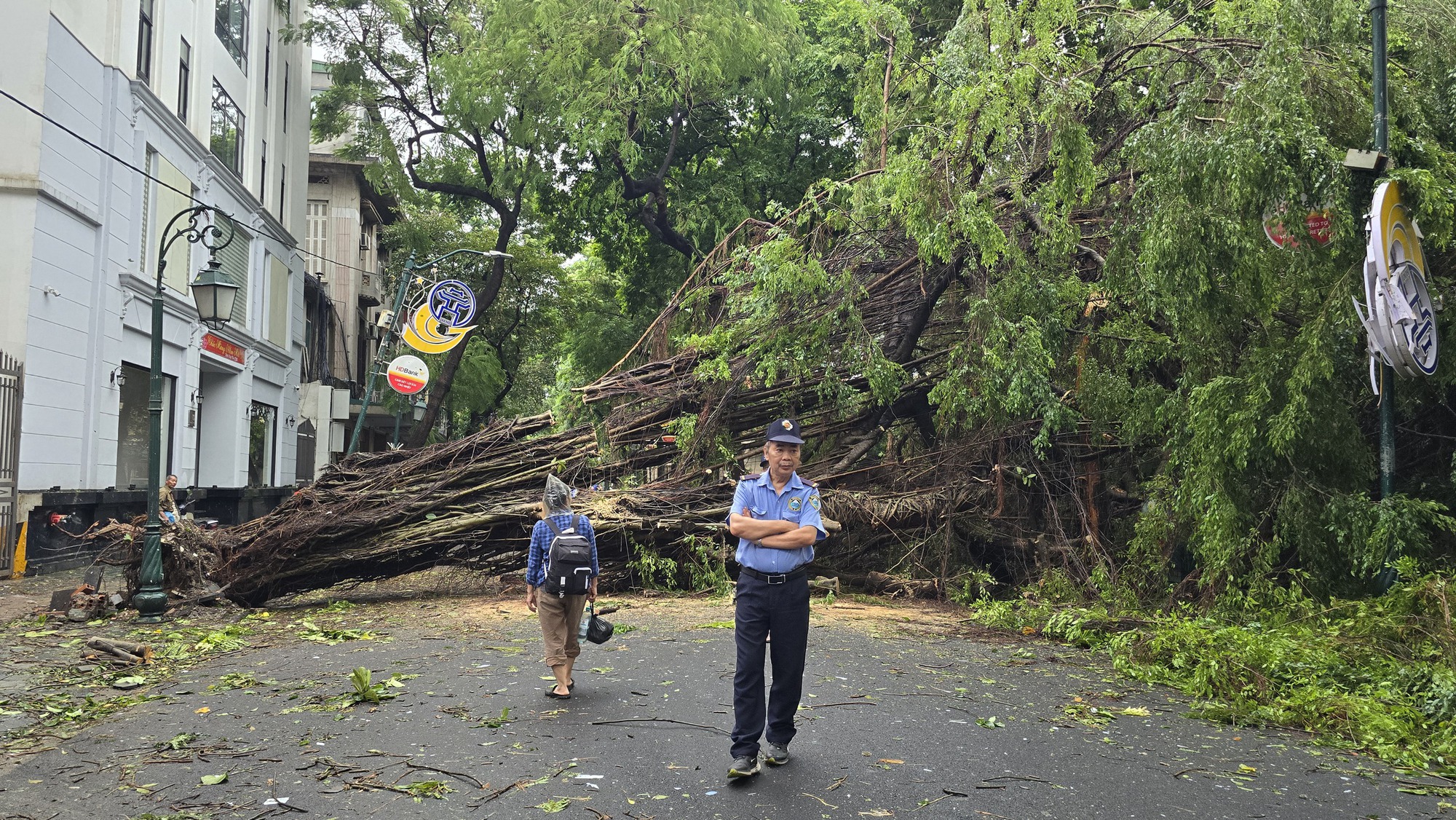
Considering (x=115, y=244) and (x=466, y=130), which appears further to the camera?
(x=466, y=130)

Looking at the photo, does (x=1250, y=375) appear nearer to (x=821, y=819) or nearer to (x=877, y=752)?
(x=877, y=752)

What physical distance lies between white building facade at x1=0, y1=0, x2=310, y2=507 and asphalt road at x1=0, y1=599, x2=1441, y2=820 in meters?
10.6

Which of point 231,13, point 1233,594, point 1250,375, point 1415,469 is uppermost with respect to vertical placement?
point 231,13

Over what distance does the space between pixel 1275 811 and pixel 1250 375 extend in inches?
201

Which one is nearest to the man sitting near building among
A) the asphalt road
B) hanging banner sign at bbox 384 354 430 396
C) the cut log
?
the cut log

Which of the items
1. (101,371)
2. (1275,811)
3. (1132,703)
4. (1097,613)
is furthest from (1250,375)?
(101,371)

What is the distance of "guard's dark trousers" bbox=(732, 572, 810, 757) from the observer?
563 centimetres

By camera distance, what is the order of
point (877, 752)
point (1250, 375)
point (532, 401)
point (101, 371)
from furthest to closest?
point (532, 401) → point (101, 371) → point (1250, 375) → point (877, 752)

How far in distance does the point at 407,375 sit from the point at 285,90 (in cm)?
1267

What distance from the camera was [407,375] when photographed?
79.5ft

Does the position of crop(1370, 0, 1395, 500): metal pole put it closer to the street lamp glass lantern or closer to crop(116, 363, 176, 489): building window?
the street lamp glass lantern

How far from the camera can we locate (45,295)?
17.0 m

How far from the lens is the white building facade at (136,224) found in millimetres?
16641

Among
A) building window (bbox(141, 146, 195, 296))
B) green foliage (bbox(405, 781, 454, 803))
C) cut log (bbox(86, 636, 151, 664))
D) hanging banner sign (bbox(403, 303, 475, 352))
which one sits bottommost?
green foliage (bbox(405, 781, 454, 803))
